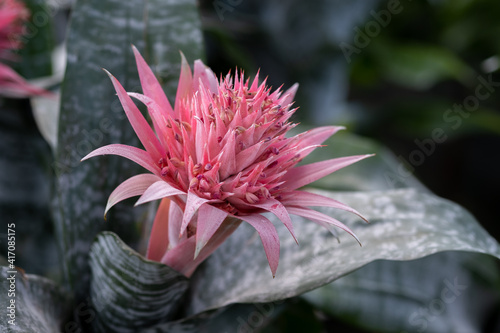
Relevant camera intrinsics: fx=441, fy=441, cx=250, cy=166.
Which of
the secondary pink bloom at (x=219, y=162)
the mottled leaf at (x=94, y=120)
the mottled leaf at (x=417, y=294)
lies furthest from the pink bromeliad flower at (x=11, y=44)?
the mottled leaf at (x=417, y=294)

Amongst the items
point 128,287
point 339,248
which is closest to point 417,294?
point 339,248

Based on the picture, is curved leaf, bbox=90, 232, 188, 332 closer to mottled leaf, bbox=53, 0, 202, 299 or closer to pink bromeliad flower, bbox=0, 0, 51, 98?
mottled leaf, bbox=53, 0, 202, 299

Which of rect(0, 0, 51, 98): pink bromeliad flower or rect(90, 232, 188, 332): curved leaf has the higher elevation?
rect(0, 0, 51, 98): pink bromeliad flower

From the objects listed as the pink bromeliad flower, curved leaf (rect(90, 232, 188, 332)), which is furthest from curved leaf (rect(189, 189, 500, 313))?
the pink bromeliad flower

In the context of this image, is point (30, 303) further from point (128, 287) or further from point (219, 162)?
point (219, 162)

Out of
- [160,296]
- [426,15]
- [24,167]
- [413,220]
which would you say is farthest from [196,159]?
[426,15]

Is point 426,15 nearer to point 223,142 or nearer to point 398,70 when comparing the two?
point 398,70
